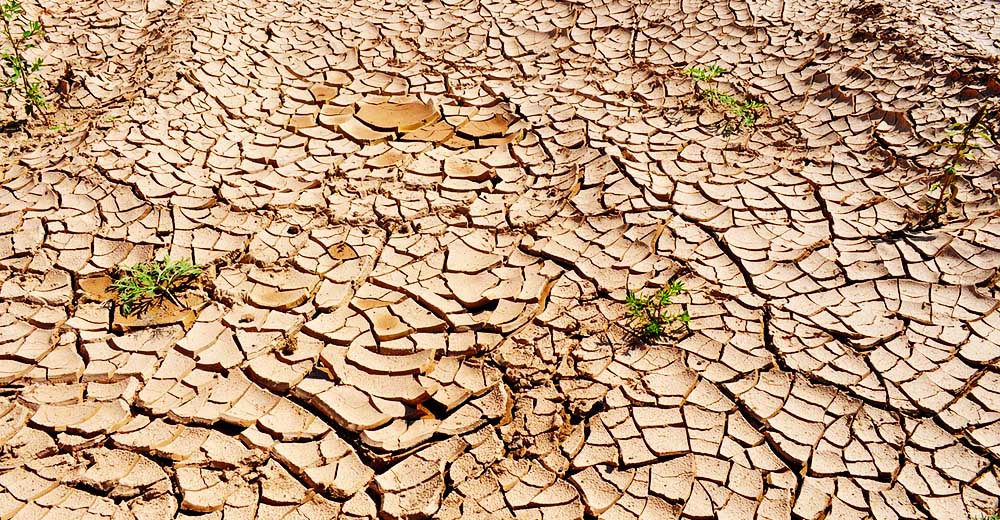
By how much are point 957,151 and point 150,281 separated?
3187 millimetres

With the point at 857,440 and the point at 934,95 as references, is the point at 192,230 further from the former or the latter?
the point at 934,95

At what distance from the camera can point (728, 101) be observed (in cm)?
407

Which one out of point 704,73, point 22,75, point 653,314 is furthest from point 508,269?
point 22,75

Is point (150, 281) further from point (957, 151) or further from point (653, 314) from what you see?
point (957, 151)

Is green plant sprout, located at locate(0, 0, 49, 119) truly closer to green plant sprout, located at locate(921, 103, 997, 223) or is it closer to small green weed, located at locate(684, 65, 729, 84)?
small green weed, located at locate(684, 65, 729, 84)

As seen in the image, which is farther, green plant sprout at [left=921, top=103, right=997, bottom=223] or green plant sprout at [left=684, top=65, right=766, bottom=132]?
green plant sprout at [left=684, top=65, right=766, bottom=132]

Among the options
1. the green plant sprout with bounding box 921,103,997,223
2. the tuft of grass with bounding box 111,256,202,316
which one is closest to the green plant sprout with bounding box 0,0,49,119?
the tuft of grass with bounding box 111,256,202,316

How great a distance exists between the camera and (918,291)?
118 inches

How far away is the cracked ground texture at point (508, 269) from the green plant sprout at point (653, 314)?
5 cm

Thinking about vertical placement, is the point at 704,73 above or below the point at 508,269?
above

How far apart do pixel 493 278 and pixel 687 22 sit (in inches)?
93.6

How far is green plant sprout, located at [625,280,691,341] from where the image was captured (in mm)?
2832

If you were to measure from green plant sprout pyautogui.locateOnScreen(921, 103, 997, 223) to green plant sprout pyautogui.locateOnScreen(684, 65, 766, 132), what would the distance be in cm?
80

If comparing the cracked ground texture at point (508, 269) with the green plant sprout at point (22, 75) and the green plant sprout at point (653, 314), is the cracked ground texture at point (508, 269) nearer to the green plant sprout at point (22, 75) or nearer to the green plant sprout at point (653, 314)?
the green plant sprout at point (653, 314)
